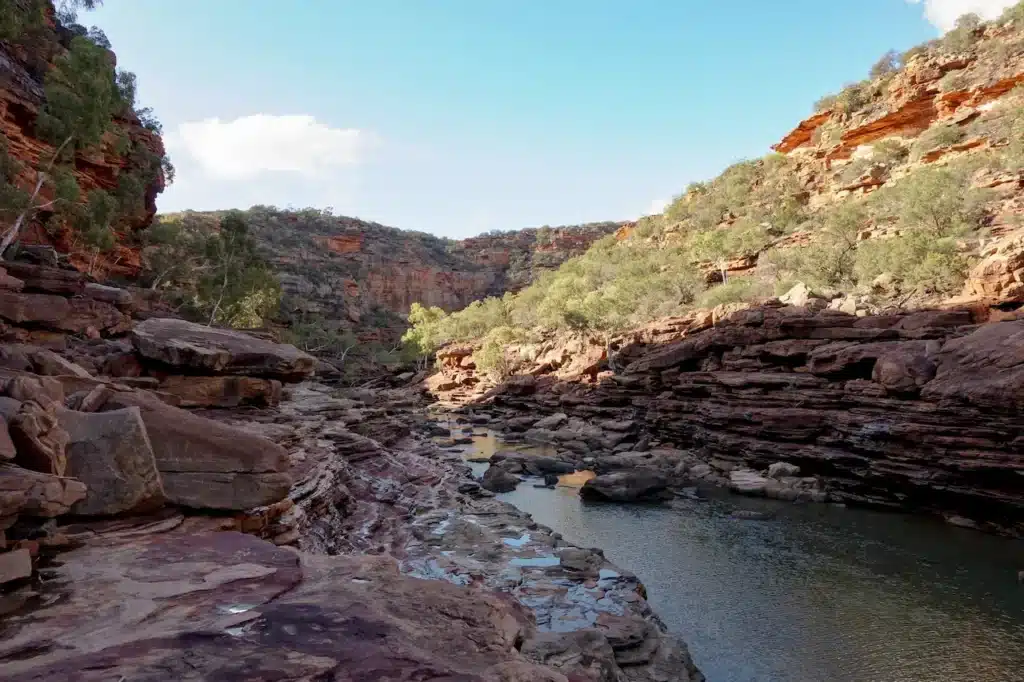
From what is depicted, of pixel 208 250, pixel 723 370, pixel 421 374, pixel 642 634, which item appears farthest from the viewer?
pixel 421 374

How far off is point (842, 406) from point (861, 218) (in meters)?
19.7

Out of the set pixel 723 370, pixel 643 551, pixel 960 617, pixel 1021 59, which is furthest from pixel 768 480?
pixel 1021 59

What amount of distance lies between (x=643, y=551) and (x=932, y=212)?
24021 millimetres

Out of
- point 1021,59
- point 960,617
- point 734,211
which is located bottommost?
point 960,617

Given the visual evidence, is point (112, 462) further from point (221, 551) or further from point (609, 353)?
point (609, 353)

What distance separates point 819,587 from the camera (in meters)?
12.4

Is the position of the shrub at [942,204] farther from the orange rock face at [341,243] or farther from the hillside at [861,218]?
the orange rock face at [341,243]

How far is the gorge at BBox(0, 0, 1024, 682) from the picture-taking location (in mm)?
4602

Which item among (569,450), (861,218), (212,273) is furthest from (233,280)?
(861,218)

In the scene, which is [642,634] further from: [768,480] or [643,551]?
[768,480]

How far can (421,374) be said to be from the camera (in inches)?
2222

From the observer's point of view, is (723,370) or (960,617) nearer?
(960,617)

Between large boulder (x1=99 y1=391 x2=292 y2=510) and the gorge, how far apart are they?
1.6 inches

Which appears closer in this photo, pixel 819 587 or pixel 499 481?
pixel 819 587
